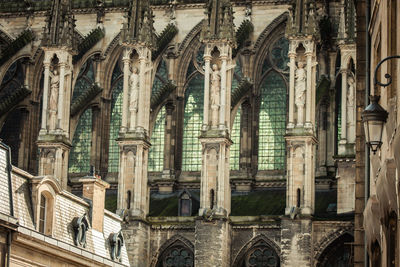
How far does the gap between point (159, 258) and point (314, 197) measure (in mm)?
7009

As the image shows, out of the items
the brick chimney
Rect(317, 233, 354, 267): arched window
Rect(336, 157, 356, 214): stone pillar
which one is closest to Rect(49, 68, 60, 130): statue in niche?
the brick chimney

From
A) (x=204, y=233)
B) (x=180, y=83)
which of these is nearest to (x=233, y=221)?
(x=204, y=233)

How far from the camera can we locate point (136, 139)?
160 feet

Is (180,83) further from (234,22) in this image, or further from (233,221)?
(233,221)

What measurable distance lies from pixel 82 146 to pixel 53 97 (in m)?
4.59

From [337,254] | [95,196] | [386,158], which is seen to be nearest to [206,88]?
[337,254]

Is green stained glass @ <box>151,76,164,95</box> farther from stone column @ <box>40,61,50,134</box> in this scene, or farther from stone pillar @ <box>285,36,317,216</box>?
stone pillar @ <box>285,36,317,216</box>

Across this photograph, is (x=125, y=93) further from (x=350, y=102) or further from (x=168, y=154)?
(x=350, y=102)

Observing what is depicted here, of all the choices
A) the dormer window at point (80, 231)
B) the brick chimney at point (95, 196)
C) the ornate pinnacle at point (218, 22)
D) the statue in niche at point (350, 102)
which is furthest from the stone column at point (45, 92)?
the dormer window at point (80, 231)

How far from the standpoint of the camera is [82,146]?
54.5m

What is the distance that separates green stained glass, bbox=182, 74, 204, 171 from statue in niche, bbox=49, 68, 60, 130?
6.61 metres

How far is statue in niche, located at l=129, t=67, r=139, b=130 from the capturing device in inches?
1948

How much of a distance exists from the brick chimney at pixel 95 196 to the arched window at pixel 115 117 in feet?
50.0

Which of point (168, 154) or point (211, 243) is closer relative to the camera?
point (211, 243)
